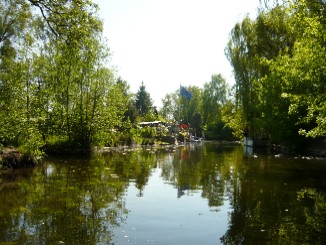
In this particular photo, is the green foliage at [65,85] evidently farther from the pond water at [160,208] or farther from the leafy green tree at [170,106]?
the leafy green tree at [170,106]

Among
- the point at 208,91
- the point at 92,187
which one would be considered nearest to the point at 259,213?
the point at 92,187

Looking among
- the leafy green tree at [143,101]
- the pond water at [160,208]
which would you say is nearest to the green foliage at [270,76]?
the pond water at [160,208]

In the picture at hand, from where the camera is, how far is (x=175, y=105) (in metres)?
126

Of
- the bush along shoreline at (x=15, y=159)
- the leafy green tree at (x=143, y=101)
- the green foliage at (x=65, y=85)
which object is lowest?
the bush along shoreline at (x=15, y=159)

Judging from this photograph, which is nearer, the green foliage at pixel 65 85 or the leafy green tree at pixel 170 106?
the green foliage at pixel 65 85

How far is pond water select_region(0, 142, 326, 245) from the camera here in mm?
7719

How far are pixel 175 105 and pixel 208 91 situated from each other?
27.1 meters

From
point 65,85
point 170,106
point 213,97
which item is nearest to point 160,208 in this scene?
point 65,85

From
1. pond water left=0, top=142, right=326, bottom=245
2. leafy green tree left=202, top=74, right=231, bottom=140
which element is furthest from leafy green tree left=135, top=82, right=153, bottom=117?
pond water left=0, top=142, right=326, bottom=245

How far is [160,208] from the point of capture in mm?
10633

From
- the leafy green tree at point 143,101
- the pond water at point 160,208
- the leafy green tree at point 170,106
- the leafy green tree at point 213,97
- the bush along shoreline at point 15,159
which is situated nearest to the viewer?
the pond water at point 160,208

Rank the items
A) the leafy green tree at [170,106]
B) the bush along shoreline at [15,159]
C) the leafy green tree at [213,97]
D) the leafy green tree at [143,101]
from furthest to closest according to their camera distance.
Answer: the leafy green tree at [170,106], the leafy green tree at [213,97], the leafy green tree at [143,101], the bush along shoreline at [15,159]

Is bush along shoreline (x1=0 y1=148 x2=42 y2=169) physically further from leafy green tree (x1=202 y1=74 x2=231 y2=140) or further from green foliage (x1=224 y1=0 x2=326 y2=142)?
leafy green tree (x1=202 y1=74 x2=231 y2=140)

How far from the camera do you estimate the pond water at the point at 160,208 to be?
7.72m
